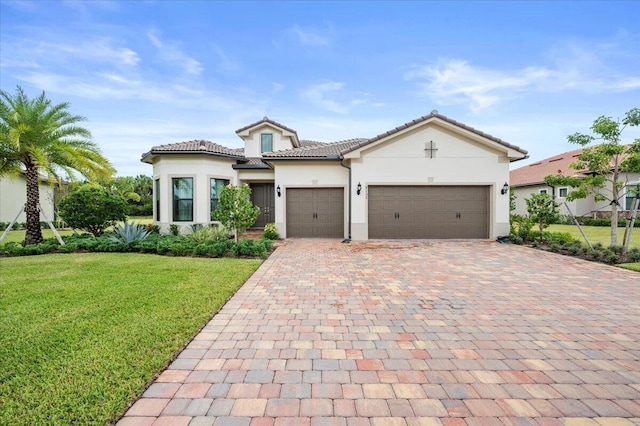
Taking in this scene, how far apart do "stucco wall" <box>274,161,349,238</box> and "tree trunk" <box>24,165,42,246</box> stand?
337 inches

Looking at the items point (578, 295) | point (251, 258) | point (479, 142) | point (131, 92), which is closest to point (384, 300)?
point (578, 295)

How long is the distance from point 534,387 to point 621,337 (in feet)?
6.76

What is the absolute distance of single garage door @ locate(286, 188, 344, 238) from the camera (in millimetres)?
12852

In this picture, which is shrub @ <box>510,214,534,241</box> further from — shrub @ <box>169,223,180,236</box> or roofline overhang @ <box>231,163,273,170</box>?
shrub @ <box>169,223,180,236</box>

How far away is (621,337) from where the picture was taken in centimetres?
354

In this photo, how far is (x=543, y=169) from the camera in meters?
24.6

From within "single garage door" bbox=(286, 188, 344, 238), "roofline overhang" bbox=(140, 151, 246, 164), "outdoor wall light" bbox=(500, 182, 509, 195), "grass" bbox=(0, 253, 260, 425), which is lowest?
"grass" bbox=(0, 253, 260, 425)

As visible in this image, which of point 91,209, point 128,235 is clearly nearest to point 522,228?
point 128,235

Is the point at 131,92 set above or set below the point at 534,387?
above

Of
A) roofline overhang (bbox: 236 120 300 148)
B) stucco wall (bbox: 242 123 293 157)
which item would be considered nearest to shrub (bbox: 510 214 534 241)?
roofline overhang (bbox: 236 120 300 148)

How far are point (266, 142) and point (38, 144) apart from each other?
9.88 meters

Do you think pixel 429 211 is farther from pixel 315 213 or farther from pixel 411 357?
pixel 411 357

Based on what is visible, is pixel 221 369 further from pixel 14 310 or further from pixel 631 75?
pixel 631 75

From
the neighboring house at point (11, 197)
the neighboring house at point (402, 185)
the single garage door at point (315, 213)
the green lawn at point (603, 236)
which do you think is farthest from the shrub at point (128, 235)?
the green lawn at point (603, 236)
